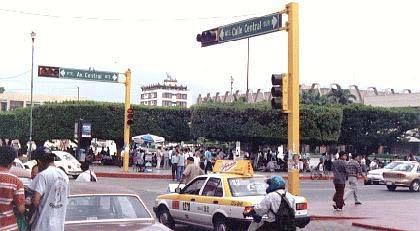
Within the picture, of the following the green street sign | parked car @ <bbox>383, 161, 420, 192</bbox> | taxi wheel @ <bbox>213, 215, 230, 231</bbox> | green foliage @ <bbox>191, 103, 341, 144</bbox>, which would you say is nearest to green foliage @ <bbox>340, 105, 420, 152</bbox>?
green foliage @ <bbox>191, 103, 341, 144</bbox>

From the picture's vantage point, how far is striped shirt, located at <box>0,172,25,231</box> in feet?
21.2

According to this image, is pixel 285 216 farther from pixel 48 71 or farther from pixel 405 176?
pixel 405 176

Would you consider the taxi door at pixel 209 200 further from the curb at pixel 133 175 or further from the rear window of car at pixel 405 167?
the curb at pixel 133 175

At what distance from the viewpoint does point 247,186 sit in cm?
1338

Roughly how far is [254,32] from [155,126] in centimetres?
3573

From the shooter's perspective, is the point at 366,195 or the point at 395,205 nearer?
the point at 395,205

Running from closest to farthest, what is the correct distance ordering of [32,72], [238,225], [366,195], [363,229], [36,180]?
[36,180]
[238,225]
[363,229]
[366,195]
[32,72]

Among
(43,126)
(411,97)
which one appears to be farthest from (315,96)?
(43,126)

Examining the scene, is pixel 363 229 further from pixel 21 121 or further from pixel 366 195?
pixel 21 121

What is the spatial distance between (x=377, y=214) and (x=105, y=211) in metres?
12.5

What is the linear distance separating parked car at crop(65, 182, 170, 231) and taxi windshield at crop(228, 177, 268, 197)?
15.3ft

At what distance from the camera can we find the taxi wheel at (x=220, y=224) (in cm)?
1297

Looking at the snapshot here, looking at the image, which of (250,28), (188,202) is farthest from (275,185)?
(250,28)

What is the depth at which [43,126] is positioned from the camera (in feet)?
172
